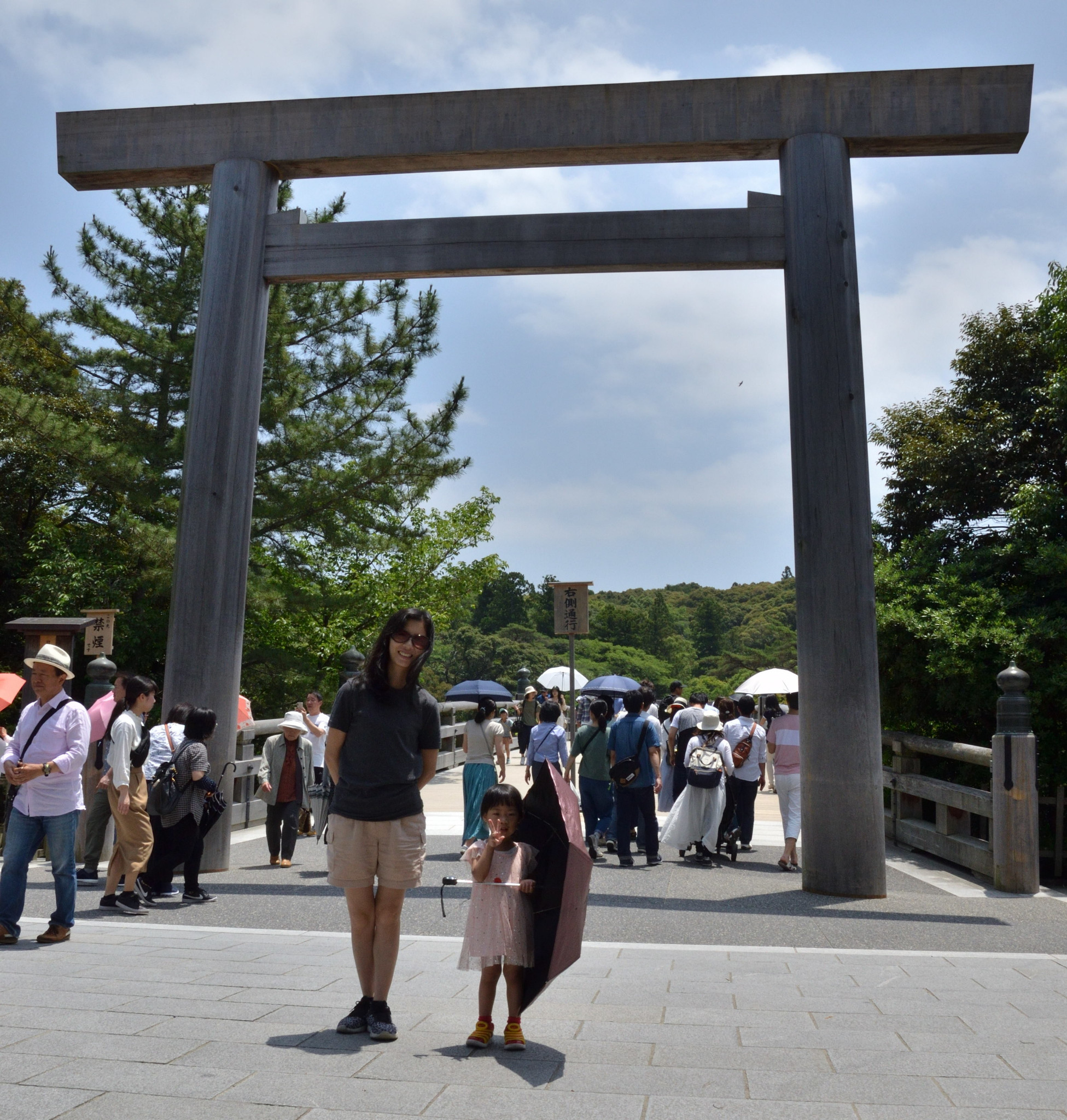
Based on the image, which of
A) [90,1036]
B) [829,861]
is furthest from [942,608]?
[90,1036]

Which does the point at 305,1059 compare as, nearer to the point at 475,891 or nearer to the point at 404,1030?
the point at 404,1030

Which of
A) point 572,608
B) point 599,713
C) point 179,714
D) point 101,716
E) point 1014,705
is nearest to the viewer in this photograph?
point 179,714

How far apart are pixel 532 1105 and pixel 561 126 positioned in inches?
289

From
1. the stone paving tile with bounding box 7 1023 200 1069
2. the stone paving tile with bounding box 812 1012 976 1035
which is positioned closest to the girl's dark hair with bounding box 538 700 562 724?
the stone paving tile with bounding box 812 1012 976 1035

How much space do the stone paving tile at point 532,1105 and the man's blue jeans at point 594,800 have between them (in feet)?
20.1

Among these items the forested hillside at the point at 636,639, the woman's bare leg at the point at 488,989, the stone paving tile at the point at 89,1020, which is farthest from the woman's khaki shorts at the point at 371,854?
the forested hillside at the point at 636,639

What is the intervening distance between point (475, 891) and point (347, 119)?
694 cm

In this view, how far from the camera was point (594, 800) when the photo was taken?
954cm

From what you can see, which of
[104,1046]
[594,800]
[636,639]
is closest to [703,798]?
[594,800]

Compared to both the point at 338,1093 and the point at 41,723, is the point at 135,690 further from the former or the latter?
the point at 338,1093

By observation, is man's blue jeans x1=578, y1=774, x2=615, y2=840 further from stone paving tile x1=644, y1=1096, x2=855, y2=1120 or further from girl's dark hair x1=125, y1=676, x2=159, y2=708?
stone paving tile x1=644, y1=1096, x2=855, y2=1120

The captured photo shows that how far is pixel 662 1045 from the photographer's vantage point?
12.6 ft

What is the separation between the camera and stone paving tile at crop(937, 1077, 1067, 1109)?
10.5 ft

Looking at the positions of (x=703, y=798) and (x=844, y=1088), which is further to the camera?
(x=703, y=798)
